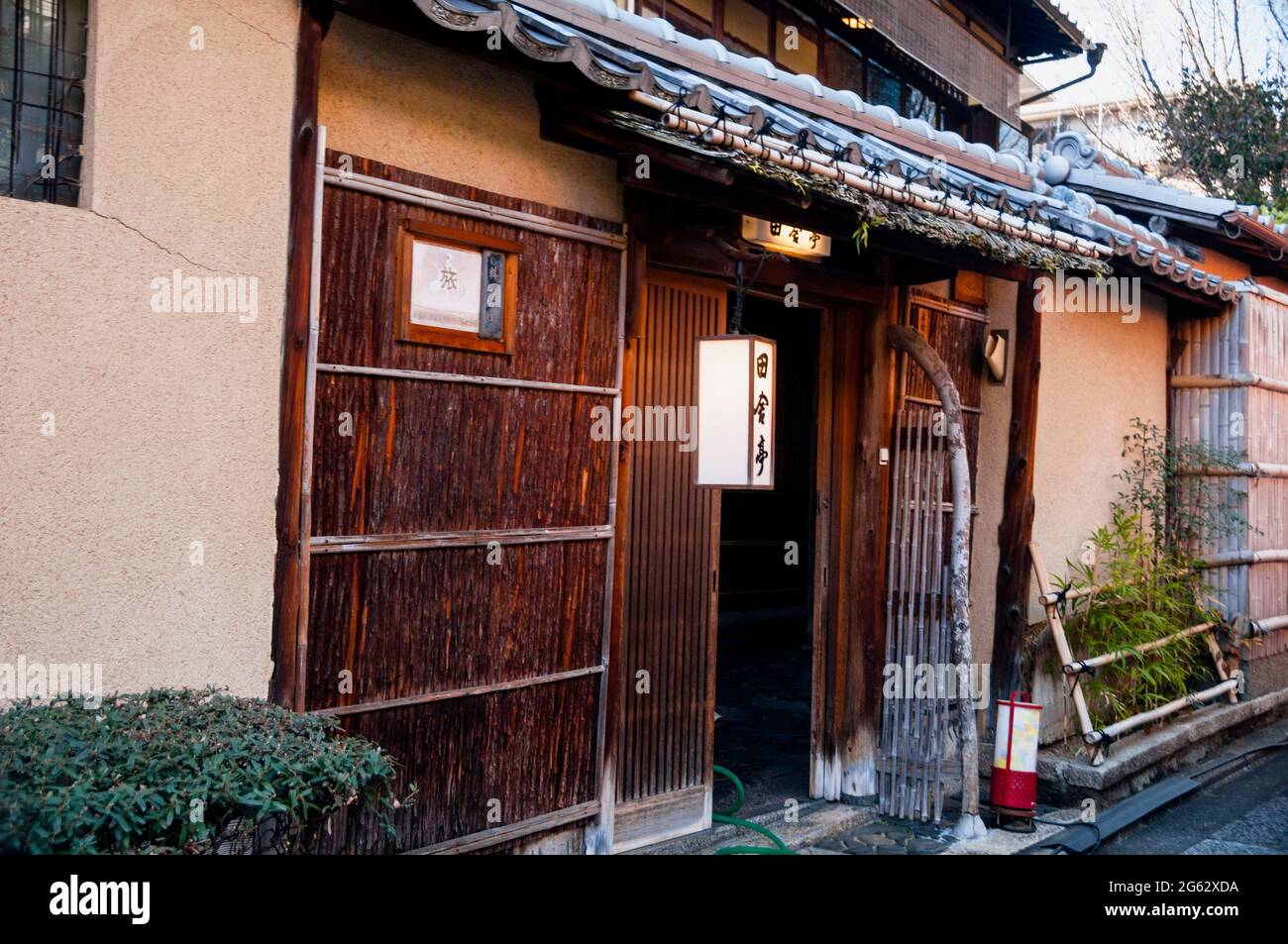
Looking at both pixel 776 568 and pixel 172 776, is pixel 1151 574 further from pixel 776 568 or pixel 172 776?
pixel 172 776

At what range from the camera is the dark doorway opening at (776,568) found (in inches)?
516

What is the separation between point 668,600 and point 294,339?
338cm

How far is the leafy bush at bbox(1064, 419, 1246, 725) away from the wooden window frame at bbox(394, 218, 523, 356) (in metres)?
6.42

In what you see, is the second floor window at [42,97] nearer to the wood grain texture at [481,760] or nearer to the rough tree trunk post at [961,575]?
the wood grain texture at [481,760]

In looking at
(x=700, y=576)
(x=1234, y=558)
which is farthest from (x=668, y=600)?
(x=1234, y=558)

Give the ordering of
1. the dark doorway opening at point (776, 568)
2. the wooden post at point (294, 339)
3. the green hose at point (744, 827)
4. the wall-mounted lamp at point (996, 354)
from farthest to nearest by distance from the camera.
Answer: the dark doorway opening at point (776, 568)
the wall-mounted lamp at point (996, 354)
the green hose at point (744, 827)
the wooden post at point (294, 339)

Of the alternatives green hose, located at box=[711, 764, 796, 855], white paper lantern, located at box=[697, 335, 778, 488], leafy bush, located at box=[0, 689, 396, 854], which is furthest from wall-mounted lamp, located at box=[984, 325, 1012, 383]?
leafy bush, located at box=[0, 689, 396, 854]

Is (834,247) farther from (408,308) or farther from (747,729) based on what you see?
(747,729)

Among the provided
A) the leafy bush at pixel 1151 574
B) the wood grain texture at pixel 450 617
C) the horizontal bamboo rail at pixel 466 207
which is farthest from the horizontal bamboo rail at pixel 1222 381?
the wood grain texture at pixel 450 617

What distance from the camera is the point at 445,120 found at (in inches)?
220

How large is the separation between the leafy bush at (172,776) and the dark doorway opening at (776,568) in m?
8.02
